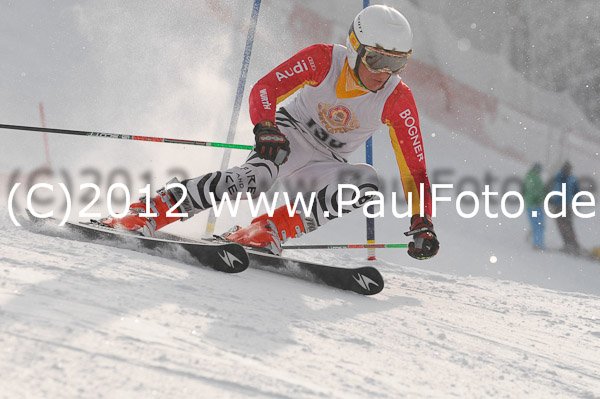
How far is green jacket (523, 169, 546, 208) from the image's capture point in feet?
28.5

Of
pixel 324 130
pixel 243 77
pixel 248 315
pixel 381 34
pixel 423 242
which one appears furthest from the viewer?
pixel 243 77

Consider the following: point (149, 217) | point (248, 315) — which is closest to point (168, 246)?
point (149, 217)

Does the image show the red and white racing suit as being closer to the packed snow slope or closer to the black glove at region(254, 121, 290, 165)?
the black glove at region(254, 121, 290, 165)

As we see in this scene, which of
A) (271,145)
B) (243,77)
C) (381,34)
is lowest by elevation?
(271,145)

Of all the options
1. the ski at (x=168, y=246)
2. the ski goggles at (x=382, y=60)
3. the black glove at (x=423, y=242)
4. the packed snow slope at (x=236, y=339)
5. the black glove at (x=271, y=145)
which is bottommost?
the packed snow slope at (x=236, y=339)

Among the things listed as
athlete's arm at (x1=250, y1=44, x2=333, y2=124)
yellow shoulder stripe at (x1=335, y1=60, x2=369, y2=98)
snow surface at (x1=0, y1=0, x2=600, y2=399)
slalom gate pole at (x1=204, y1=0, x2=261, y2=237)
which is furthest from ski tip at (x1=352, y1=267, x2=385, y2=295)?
slalom gate pole at (x1=204, y1=0, x2=261, y2=237)

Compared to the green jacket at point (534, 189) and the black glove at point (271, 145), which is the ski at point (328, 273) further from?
the green jacket at point (534, 189)

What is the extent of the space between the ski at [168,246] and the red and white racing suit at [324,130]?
0.45 m

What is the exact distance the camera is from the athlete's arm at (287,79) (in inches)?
121

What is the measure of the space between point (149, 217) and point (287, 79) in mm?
1176

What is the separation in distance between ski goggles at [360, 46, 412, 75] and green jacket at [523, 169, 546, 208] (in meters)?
6.50

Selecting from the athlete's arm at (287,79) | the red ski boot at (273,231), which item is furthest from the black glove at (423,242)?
the athlete's arm at (287,79)

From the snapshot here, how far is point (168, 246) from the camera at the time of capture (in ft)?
8.95

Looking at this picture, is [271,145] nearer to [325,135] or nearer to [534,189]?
[325,135]
